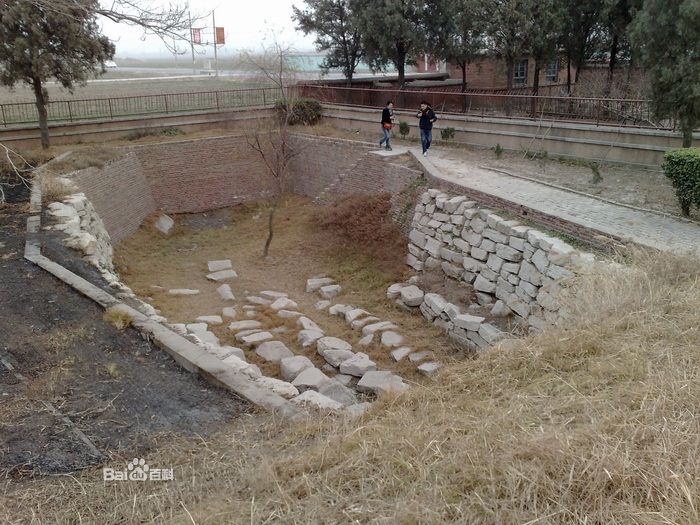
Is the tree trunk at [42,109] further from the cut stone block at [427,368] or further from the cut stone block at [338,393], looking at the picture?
the cut stone block at [338,393]

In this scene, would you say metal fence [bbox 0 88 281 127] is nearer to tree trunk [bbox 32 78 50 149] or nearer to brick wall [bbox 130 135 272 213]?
tree trunk [bbox 32 78 50 149]

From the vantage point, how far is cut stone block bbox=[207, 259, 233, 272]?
14.9 m

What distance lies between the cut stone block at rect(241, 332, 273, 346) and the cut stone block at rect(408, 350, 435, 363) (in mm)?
2552

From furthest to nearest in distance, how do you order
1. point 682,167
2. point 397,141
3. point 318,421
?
point 397,141, point 682,167, point 318,421

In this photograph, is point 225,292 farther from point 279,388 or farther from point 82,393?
point 82,393

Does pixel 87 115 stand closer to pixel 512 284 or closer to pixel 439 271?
pixel 439 271

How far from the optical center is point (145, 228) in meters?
17.7

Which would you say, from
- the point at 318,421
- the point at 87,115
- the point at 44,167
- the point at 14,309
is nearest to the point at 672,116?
the point at 318,421

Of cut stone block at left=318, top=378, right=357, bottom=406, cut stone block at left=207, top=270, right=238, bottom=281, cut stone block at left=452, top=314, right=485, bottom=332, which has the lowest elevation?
cut stone block at left=207, top=270, right=238, bottom=281

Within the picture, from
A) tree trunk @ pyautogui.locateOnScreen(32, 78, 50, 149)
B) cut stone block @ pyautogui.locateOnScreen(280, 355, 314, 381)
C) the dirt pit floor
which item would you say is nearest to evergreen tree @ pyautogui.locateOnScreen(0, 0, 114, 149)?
tree trunk @ pyautogui.locateOnScreen(32, 78, 50, 149)

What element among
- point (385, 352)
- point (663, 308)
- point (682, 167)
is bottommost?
point (385, 352)

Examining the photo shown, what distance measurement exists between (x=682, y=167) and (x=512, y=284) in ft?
11.4

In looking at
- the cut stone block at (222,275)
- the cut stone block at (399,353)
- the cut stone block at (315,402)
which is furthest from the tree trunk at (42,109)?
the cut stone block at (315,402)

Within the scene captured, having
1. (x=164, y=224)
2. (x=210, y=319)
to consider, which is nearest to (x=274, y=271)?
(x=210, y=319)
